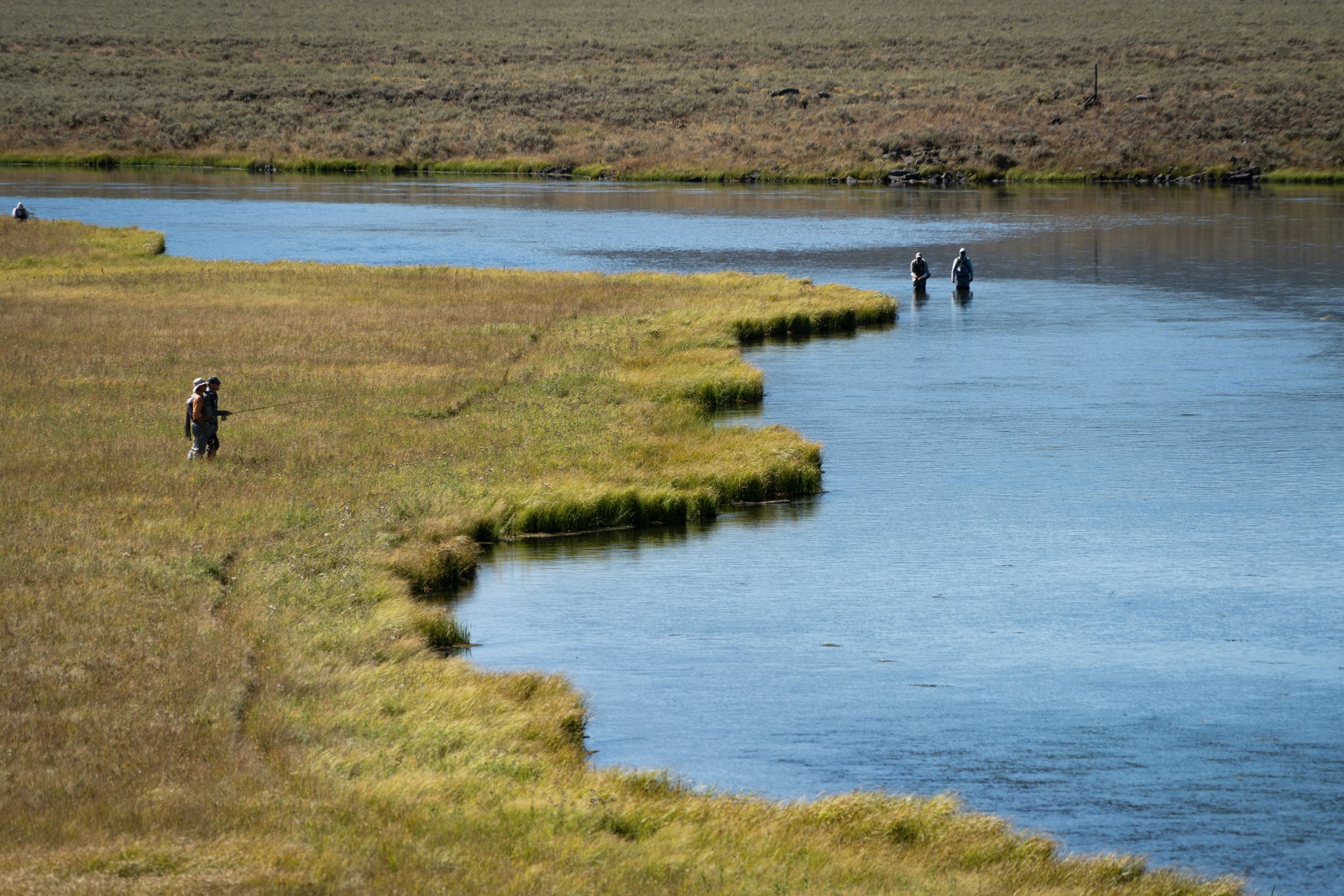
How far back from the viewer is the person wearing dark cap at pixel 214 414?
24484 mm

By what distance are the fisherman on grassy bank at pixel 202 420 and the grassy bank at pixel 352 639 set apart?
0.45m

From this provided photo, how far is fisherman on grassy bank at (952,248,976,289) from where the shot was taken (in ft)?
171

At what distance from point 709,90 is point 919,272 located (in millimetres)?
70740

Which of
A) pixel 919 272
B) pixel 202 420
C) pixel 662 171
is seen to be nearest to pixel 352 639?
pixel 202 420

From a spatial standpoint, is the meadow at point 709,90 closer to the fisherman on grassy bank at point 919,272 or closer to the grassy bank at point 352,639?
the fisherman on grassy bank at point 919,272

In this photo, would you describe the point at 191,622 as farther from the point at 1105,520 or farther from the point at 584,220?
the point at 584,220

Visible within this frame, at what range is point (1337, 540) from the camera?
23516 millimetres

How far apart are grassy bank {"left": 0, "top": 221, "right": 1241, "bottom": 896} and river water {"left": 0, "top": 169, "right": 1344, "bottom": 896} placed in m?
1.13

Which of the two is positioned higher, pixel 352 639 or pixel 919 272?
Answer: pixel 919 272

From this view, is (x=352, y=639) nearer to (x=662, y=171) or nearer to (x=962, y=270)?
(x=962, y=270)

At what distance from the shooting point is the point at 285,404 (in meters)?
30.2

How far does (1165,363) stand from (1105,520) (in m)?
16.3

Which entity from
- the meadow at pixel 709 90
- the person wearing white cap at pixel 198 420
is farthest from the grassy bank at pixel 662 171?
the person wearing white cap at pixel 198 420

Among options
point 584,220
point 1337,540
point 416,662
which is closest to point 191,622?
point 416,662
